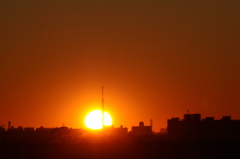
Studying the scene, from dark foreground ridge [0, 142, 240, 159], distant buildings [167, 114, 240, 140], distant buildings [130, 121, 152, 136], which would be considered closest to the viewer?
dark foreground ridge [0, 142, 240, 159]

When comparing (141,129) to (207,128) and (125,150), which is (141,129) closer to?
(207,128)

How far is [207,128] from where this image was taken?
80.6 m

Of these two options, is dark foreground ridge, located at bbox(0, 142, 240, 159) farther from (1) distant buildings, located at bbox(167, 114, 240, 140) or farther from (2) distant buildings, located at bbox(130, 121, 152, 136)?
(2) distant buildings, located at bbox(130, 121, 152, 136)

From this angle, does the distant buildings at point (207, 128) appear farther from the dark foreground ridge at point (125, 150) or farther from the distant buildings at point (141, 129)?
the distant buildings at point (141, 129)

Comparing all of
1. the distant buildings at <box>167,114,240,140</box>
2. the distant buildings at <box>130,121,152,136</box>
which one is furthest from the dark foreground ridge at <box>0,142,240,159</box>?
the distant buildings at <box>130,121,152,136</box>

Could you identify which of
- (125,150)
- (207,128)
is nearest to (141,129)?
(207,128)

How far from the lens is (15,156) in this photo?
71500 millimetres

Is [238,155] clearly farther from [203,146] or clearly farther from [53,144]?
[53,144]

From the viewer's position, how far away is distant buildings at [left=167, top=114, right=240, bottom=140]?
77562mm

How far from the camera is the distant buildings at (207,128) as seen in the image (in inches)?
3054

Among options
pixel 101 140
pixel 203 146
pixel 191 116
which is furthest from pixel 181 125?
pixel 203 146

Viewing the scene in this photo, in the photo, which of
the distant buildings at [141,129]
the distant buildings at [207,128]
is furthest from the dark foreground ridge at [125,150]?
the distant buildings at [141,129]

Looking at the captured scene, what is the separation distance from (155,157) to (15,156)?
15.2 metres

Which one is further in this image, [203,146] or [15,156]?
[15,156]
